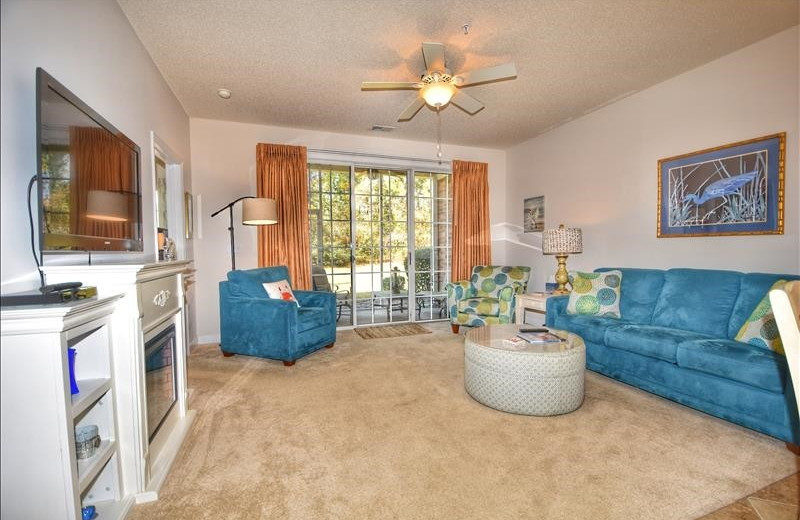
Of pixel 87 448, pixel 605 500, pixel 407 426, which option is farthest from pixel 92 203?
pixel 605 500

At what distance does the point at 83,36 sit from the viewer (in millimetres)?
1866

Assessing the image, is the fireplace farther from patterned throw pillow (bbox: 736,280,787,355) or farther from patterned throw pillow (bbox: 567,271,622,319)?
patterned throw pillow (bbox: 736,280,787,355)

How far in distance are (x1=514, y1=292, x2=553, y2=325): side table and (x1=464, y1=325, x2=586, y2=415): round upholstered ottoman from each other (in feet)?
4.35

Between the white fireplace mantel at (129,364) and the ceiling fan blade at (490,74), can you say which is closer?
the white fireplace mantel at (129,364)

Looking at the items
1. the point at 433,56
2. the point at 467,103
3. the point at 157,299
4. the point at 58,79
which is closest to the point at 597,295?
the point at 467,103

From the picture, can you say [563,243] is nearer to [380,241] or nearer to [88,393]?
[380,241]

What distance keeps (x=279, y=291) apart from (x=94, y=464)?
242 cm

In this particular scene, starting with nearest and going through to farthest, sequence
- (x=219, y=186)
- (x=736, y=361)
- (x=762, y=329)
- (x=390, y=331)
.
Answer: (x=736, y=361) < (x=762, y=329) < (x=219, y=186) < (x=390, y=331)

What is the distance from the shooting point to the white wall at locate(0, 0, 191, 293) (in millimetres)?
1292

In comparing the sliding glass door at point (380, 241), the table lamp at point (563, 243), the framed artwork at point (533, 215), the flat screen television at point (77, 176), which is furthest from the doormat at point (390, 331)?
the flat screen television at point (77, 176)

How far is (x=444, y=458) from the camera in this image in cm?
192

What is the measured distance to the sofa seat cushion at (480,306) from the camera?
4434mm

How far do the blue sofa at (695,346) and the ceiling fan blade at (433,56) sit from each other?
2297mm

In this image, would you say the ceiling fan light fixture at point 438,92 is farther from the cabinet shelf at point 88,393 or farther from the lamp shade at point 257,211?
the cabinet shelf at point 88,393
